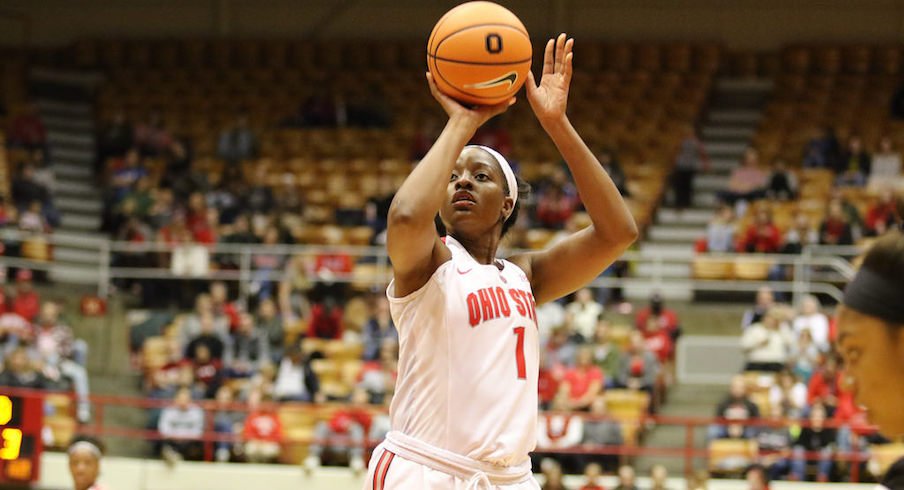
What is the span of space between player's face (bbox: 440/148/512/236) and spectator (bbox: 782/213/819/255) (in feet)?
36.6

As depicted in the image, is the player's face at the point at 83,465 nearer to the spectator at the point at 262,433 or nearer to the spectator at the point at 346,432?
the spectator at the point at 346,432

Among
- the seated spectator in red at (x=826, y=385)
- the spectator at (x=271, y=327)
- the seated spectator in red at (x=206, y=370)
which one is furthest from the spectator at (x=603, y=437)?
the seated spectator in red at (x=206, y=370)

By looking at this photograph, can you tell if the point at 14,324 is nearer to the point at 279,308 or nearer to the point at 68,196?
the point at 279,308

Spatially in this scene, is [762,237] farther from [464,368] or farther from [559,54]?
[464,368]

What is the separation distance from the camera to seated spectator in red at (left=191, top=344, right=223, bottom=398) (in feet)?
43.0

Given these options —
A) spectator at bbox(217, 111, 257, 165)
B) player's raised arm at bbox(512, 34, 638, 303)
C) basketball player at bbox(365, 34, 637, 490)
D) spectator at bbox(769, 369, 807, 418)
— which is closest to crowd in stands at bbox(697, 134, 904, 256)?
spectator at bbox(769, 369, 807, 418)

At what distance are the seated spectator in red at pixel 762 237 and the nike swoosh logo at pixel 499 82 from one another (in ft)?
37.8

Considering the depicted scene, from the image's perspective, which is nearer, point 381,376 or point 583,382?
point 583,382

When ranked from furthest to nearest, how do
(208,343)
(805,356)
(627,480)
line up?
1. (208,343)
2. (805,356)
3. (627,480)

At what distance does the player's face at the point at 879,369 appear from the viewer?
211 centimetres

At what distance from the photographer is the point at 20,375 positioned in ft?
40.7

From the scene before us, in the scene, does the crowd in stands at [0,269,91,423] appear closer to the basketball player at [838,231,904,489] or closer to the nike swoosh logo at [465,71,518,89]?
the nike swoosh logo at [465,71,518,89]

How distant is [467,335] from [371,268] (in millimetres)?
11171

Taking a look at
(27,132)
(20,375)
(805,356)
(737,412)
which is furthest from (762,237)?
(27,132)
